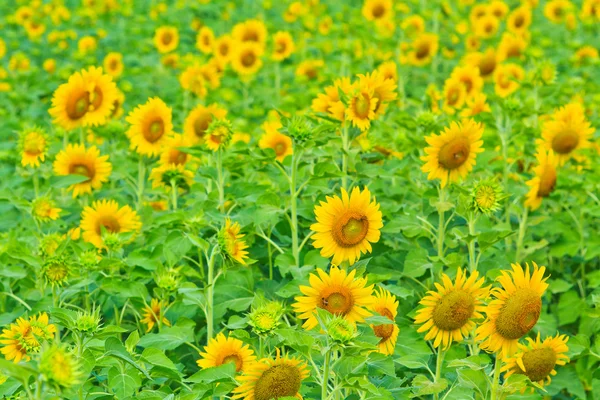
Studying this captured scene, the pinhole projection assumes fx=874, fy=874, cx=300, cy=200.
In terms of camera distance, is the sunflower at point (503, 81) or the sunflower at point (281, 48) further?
the sunflower at point (281, 48)

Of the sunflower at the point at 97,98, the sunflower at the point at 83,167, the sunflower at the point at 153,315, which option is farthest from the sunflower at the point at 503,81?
the sunflower at the point at 153,315

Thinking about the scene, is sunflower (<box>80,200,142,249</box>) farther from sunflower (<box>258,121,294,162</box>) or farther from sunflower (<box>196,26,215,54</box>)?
sunflower (<box>196,26,215,54</box>)

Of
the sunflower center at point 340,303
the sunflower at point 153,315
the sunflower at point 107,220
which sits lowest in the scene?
the sunflower at point 153,315

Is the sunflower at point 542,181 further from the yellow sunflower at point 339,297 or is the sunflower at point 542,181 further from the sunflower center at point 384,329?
the yellow sunflower at point 339,297

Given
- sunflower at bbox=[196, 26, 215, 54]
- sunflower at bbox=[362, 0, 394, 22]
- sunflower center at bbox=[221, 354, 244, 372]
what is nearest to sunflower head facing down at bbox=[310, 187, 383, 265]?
sunflower center at bbox=[221, 354, 244, 372]

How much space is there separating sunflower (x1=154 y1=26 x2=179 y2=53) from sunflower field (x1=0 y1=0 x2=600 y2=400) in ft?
4.57

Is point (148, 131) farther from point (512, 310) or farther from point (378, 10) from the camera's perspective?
point (378, 10)

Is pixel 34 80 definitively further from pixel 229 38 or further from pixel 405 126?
pixel 405 126

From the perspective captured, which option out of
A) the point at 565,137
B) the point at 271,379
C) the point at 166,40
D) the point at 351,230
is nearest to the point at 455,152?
the point at 351,230

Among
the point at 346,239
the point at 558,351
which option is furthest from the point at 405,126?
the point at 558,351

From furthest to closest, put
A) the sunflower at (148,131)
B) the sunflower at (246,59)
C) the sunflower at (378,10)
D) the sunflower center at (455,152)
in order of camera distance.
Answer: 1. the sunflower at (378,10)
2. the sunflower at (246,59)
3. the sunflower at (148,131)
4. the sunflower center at (455,152)

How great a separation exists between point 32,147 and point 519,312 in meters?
2.05

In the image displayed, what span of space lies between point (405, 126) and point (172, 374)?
60.8 inches

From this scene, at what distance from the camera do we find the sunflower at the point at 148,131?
3.53 meters
